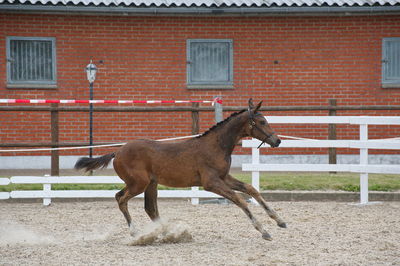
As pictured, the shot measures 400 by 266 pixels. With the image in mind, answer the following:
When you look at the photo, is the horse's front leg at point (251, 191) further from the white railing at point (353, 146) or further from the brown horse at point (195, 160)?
the white railing at point (353, 146)

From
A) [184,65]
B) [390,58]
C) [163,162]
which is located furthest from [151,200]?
[390,58]

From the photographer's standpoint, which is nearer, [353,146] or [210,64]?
[353,146]

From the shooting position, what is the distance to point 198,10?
1567 centimetres

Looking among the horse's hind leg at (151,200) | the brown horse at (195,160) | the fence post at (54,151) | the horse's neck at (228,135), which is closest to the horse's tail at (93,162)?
the brown horse at (195,160)

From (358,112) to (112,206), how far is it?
745cm

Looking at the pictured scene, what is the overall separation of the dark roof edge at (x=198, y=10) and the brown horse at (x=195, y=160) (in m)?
7.68

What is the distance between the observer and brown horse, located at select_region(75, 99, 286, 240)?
26.8 feet

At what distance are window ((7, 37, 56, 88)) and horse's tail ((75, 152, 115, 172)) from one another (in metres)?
7.64

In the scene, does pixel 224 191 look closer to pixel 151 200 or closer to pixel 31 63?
pixel 151 200

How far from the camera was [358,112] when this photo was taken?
54.5ft

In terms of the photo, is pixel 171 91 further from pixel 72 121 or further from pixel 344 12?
pixel 344 12

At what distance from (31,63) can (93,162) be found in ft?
26.2

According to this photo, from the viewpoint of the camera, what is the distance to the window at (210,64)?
16531 millimetres

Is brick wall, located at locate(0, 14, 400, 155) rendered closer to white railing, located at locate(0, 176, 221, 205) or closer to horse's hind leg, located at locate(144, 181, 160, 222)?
white railing, located at locate(0, 176, 221, 205)
